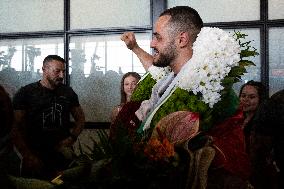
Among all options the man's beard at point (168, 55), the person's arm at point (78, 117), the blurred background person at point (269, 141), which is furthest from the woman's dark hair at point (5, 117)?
the person's arm at point (78, 117)

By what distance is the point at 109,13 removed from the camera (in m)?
5.07

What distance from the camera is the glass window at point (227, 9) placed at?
4.59 metres

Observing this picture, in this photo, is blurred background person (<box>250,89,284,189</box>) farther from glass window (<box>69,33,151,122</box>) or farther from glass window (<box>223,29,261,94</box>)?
glass window (<box>69,33,151,122</box>)

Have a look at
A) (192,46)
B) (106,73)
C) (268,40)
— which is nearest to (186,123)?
(192,46)

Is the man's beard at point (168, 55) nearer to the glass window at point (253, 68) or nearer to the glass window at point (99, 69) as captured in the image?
the glass window at point (253, 68)

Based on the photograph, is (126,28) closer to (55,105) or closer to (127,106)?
(55,105)

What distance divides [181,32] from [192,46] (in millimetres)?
85

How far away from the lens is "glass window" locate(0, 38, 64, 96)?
5.31 meters

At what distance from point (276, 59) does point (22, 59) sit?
2.91 meters

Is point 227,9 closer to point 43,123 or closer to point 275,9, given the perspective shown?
point 275,9

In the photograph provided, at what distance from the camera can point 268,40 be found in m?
4.53

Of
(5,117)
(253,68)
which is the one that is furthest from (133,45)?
(253,68)

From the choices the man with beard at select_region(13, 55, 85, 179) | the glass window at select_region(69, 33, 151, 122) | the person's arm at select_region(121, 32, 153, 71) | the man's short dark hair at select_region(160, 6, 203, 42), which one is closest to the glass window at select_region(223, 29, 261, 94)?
the glass window at select_region(69, 33, 151, 122)

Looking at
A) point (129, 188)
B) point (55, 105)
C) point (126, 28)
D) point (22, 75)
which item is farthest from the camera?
point (22, 75)
